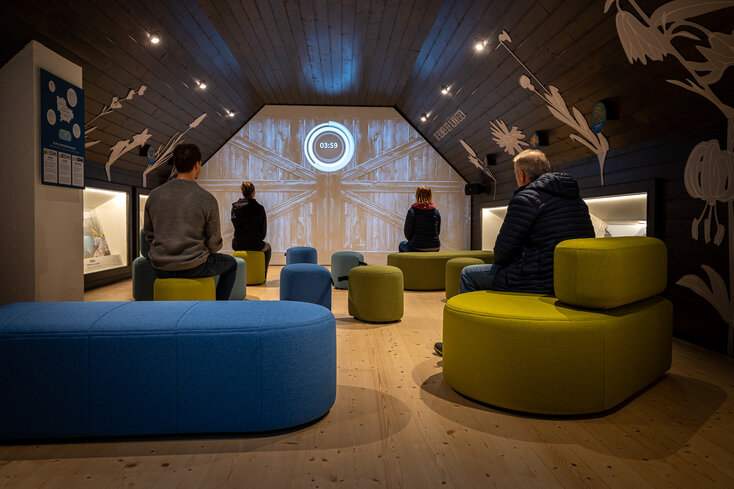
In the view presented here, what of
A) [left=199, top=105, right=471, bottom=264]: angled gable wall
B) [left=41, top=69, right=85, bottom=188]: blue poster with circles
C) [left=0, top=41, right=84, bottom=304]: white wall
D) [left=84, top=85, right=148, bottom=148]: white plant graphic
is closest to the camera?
[left=0, top=41, right=84, bottom=304]: white wall

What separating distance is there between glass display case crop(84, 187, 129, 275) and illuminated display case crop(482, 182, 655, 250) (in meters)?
6.32

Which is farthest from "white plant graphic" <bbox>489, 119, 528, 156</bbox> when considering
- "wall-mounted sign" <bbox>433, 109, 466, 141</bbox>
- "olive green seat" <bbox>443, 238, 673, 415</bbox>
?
"olive green seat" <bbox>443, 238, 673, 415</bbox>

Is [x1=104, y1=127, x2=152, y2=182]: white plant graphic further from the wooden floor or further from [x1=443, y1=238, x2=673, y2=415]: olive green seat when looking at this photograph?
[x1=443, y1=238, x2=673, y2=415]: olive green seat

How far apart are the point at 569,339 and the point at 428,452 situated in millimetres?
771

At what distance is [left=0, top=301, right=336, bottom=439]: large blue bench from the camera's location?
1.65 m

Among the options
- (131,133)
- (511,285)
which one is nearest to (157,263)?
(511,285)

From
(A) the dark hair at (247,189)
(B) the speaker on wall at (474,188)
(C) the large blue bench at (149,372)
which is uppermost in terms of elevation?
(B) the speaker on wall at (474,188)

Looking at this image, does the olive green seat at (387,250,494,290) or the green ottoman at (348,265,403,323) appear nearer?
the green ottoman at (348,265,403,323)

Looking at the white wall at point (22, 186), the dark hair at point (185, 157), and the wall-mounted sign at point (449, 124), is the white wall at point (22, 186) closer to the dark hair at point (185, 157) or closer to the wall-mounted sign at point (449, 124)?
the dark hair at point (185, 157)

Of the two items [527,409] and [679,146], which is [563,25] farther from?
[527,409]

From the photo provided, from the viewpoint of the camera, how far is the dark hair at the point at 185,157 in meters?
2.65

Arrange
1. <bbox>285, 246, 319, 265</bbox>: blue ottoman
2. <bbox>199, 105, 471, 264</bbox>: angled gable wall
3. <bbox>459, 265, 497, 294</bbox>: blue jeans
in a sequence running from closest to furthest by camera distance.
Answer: <bbox>459, 265, 497, 294</bbox>: blue jeans, <bbox>285, 246, 319, 265</bbox>: blue ottoman, <bbox>199, 105, 471, 264</bbox>: angled gable wall

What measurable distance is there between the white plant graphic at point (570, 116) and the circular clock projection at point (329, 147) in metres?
4.81

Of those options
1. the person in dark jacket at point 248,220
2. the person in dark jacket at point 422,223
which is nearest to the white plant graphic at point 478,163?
the person in dark jacket at point 422,223
